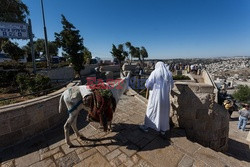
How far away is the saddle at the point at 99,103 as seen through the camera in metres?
2.39

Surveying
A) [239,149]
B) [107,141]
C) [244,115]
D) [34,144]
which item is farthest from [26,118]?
[244,115]

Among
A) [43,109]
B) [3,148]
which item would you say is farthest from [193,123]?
[3,148]

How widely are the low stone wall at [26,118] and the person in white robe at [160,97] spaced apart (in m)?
2.62

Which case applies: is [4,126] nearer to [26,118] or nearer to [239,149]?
[26,118]

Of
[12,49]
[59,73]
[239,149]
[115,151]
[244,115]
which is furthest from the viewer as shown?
[12,49]

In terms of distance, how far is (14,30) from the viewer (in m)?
5.25

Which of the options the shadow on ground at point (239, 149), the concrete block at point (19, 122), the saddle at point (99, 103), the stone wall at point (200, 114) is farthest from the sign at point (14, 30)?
the shadow on ground at point (239, 149)

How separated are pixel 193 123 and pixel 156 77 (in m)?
1.76

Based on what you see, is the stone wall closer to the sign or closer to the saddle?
the saddle

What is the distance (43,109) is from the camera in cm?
304

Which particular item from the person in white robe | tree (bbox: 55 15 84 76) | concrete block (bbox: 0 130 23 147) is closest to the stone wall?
the person in white robe

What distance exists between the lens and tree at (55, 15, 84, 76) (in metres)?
10.8

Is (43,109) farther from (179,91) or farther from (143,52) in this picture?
(143,52)

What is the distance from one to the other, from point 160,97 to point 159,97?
0.08ft
